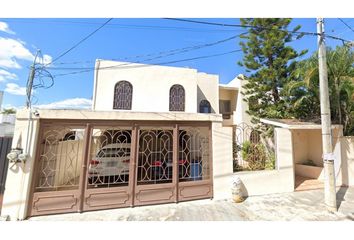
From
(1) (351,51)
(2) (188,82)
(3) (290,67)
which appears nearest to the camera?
(1) (351,51)

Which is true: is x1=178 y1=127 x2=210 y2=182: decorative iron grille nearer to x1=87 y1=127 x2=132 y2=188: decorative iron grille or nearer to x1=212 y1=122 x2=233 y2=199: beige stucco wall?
x1=212 y1=122 x2=233 y2=199: beige stucco wall

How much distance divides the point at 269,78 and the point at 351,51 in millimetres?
3164

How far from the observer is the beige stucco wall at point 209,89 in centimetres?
1206

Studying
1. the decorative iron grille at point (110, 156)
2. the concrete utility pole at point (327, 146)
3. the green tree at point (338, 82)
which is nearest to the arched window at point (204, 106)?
the green tree at point (338, 82)

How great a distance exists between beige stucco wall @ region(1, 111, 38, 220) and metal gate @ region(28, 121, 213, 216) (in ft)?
0.47

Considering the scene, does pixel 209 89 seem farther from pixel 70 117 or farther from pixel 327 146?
pixel 70 117

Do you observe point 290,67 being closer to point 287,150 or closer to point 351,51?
point 351,51

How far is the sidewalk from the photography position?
3.86 meters

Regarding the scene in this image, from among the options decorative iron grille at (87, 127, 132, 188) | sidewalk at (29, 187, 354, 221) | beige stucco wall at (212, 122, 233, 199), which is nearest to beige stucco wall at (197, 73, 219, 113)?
beige stucco wall at (212, 122, 233, 199)

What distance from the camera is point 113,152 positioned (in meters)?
4.76

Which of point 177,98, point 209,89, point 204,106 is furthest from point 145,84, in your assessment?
point 209,89

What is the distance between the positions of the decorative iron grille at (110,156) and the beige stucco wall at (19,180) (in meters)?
1.32
